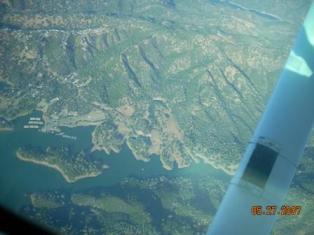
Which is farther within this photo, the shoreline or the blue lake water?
the shoreline

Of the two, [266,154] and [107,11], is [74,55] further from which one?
[266,154]

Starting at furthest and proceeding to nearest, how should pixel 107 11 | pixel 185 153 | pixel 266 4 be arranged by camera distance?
pixel 266 4 < pixel 107 11 < pixel 185 153

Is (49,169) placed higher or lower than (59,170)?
lower

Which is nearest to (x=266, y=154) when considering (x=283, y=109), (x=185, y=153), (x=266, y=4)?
(x=283, y=109)

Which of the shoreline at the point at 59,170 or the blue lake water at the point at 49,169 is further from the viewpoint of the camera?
the shoreline at the point at 59,170

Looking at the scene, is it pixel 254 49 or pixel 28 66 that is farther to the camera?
pixel 254 49

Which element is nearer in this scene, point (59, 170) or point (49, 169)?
point (59, 170)

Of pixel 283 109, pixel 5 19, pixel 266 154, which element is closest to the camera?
pixel 266 154

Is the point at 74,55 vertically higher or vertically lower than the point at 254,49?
lower
